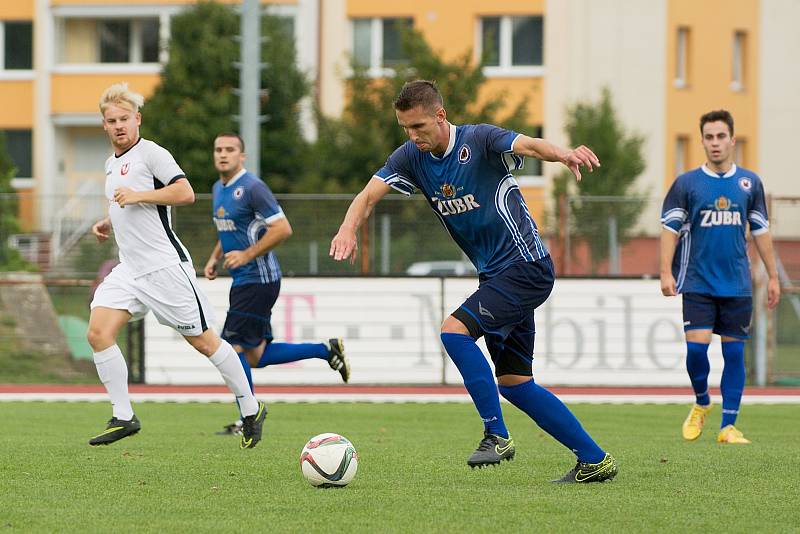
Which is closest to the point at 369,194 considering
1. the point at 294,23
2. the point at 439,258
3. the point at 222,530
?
the point at 222,530

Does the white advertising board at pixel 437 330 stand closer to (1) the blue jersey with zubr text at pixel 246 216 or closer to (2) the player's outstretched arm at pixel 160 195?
(1) the blue jersey with zubr text at pixel 246 216

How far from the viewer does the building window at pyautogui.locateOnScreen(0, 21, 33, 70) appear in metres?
38.3

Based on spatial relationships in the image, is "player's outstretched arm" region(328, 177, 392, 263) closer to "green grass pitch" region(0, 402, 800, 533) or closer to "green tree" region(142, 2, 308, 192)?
"green grass pitch" region(0, 402, 800, 533)

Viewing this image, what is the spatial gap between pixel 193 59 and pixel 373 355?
15.1m

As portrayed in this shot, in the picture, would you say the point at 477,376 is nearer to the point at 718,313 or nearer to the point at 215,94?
the point at 718,313

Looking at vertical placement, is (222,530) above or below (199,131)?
below

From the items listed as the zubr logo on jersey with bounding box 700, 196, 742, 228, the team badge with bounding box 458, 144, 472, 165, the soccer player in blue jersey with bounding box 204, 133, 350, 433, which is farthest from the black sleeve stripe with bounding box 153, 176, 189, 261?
the zubr logo on jersey with bounding box 700, 196, 742, 228

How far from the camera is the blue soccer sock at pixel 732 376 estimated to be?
9.97m

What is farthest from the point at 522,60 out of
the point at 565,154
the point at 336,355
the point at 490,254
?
the point at 565,154

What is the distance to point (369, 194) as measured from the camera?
23.1 feet

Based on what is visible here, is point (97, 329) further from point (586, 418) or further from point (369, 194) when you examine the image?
point (586, 418)

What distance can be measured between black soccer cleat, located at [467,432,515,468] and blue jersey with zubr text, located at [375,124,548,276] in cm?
86

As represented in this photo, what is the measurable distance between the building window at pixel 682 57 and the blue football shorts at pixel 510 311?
1223 inches

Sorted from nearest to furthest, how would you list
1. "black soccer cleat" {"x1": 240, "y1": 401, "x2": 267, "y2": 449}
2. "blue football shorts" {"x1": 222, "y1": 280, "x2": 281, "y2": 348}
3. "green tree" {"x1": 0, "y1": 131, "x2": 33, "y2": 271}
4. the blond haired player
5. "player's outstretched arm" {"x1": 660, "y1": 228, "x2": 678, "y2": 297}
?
the blond haired player < "black soccer cleat" {"x1": 240, "y1": 401, "x2": 267, "y2": 449} < "player's outstretched arm" {"x1": 660, "y1": 228, "x2": 678, "y2": 297} < "blue football shorts" {"x1": 222, "y1": 280, "x2": 281, "y2": 348} < "green tree" {"x1": 0, "y1": 131, "x2": 33, "y2": 271}
